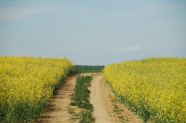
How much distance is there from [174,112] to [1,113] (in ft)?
30.2

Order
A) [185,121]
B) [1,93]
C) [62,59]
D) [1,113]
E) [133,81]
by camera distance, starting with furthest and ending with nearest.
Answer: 1. [62,59]
2. [133,81]
3. [1,93]
4. [1,113]
5. [185,121]

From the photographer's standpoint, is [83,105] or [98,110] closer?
[98,110]

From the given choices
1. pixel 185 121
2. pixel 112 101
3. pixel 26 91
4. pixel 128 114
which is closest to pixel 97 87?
pixel 112 101

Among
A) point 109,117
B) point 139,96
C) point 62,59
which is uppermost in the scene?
point 62,59

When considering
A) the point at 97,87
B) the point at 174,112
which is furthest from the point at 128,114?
the point at 97,87

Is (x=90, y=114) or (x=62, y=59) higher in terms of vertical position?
(x=62, y=59)

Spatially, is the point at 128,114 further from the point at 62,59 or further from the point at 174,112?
the point at 62,59

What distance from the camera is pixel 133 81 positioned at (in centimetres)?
2322

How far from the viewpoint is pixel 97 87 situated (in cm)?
3203

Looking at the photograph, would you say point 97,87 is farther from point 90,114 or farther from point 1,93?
point 1,93

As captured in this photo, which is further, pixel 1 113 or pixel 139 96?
pixel 139 96

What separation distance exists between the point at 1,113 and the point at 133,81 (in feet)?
37.0

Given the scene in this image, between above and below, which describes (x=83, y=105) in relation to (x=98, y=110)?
above

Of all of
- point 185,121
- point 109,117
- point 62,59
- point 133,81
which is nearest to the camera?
point 185,121
